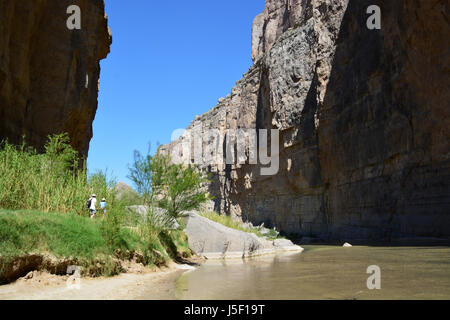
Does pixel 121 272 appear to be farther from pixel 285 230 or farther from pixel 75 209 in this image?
pixel 285 230

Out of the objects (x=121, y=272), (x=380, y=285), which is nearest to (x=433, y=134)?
(x=380, y=285)

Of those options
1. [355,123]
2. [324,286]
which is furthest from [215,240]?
[355,123]

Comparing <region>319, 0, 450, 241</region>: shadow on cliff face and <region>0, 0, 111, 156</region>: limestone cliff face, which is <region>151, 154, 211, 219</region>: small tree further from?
<region>319, 0, 450, 241</region>: shadow on cliff face

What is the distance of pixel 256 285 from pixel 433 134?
706 inches

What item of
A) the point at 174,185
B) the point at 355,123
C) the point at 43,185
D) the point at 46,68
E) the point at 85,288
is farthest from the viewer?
the point at 355,123

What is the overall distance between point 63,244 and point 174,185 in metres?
5.95

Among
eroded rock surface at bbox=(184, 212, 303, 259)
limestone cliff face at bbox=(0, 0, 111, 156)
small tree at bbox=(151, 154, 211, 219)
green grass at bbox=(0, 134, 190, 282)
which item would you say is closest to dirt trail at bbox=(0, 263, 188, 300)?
green grass at bbox=(0, 134, 190, 282)

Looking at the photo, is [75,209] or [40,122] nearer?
[75,209]

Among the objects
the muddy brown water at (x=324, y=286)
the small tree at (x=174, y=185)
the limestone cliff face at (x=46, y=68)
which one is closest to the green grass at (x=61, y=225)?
the small tree at (x=174, y=185)

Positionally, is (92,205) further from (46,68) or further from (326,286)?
(46,68)

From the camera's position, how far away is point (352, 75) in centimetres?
3098

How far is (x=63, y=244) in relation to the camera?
28.0ft

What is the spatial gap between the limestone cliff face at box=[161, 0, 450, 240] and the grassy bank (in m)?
16.8

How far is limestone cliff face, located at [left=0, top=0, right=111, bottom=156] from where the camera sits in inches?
595
